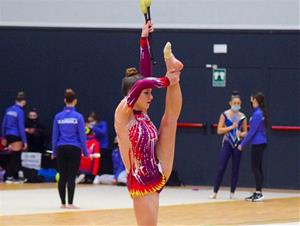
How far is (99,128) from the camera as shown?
53.1 ft

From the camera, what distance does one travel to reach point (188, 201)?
12852 mm

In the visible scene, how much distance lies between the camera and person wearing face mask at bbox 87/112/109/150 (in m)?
16.1

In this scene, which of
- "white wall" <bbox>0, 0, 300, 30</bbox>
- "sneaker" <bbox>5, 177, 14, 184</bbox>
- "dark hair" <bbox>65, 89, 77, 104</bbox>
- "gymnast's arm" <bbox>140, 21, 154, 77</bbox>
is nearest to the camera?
"gymnast's arm" <bbox>140, 21, 154, 77</bbox>

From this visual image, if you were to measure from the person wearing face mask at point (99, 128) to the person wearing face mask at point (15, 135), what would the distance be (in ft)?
4.81

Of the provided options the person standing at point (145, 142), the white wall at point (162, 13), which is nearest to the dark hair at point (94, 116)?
the white wall at point (162, 13)

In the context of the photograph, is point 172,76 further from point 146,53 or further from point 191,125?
point 191,125

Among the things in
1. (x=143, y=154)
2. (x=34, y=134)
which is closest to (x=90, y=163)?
(x=34, y=134)

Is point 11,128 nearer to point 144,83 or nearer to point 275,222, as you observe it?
point 275,222

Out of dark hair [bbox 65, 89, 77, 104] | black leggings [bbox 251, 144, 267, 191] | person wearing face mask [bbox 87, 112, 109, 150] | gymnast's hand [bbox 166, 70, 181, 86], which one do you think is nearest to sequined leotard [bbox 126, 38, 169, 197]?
gymnast's hand [bbox 166, 70, 181, 86]

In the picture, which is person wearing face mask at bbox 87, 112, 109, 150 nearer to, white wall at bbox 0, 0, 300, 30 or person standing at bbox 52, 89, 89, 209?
white wall at bbox 0, 0, 300, 30

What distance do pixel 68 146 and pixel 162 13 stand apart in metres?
5.84

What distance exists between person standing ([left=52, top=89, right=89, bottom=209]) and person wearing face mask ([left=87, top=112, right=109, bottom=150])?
4.56 meters

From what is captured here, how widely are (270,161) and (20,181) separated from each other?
5069 mm

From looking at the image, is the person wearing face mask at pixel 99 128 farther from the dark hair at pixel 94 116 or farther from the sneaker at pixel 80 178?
the sneaker at pixel 80 178
